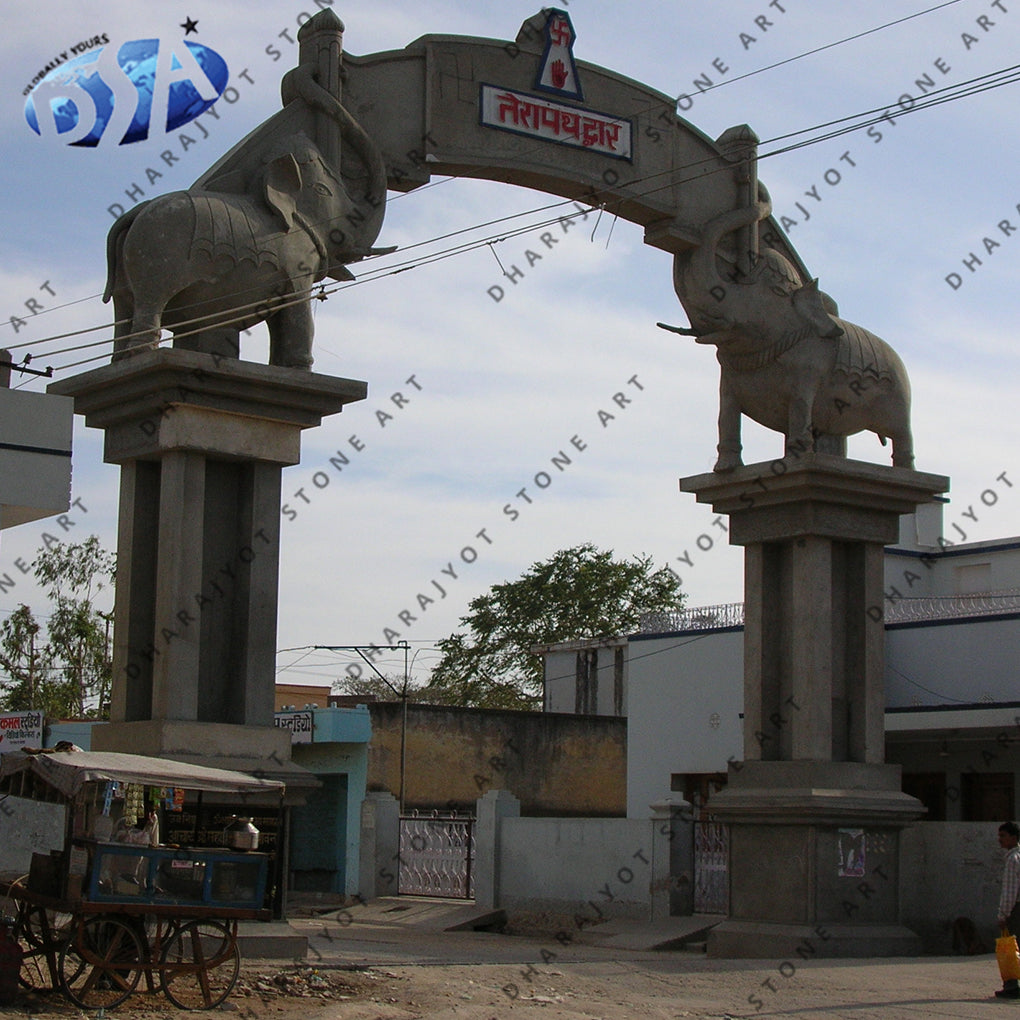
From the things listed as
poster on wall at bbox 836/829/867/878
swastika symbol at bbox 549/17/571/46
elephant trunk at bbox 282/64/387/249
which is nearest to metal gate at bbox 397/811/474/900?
poster on wall at bbox 836/829/867/878

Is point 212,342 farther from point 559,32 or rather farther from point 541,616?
point 541,616

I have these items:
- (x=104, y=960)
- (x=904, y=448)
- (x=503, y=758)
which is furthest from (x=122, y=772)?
(x=503, y=758)

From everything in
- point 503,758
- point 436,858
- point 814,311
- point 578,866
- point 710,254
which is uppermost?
point 710,254

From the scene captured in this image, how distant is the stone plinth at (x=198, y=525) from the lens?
12.5 metres

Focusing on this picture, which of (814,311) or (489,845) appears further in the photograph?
(489,845)

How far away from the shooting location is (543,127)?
48.9 ft

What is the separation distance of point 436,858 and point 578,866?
13.6ft

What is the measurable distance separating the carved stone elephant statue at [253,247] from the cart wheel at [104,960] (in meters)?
4.59

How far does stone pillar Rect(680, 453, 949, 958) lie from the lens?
1532cm

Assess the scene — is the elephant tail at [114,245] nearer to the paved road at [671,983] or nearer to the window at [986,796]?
the paved road at [671,983]

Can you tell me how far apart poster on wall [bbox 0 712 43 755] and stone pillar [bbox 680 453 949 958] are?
47.4 ft

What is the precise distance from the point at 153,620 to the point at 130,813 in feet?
7.64

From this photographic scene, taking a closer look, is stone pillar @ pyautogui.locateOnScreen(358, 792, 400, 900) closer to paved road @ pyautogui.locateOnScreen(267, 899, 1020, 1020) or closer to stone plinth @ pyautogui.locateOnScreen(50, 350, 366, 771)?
paved road @ pyautogui.locateOnScreen(267, 899, 1020, 1020)

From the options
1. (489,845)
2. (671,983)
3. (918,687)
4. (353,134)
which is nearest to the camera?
(671,983)
